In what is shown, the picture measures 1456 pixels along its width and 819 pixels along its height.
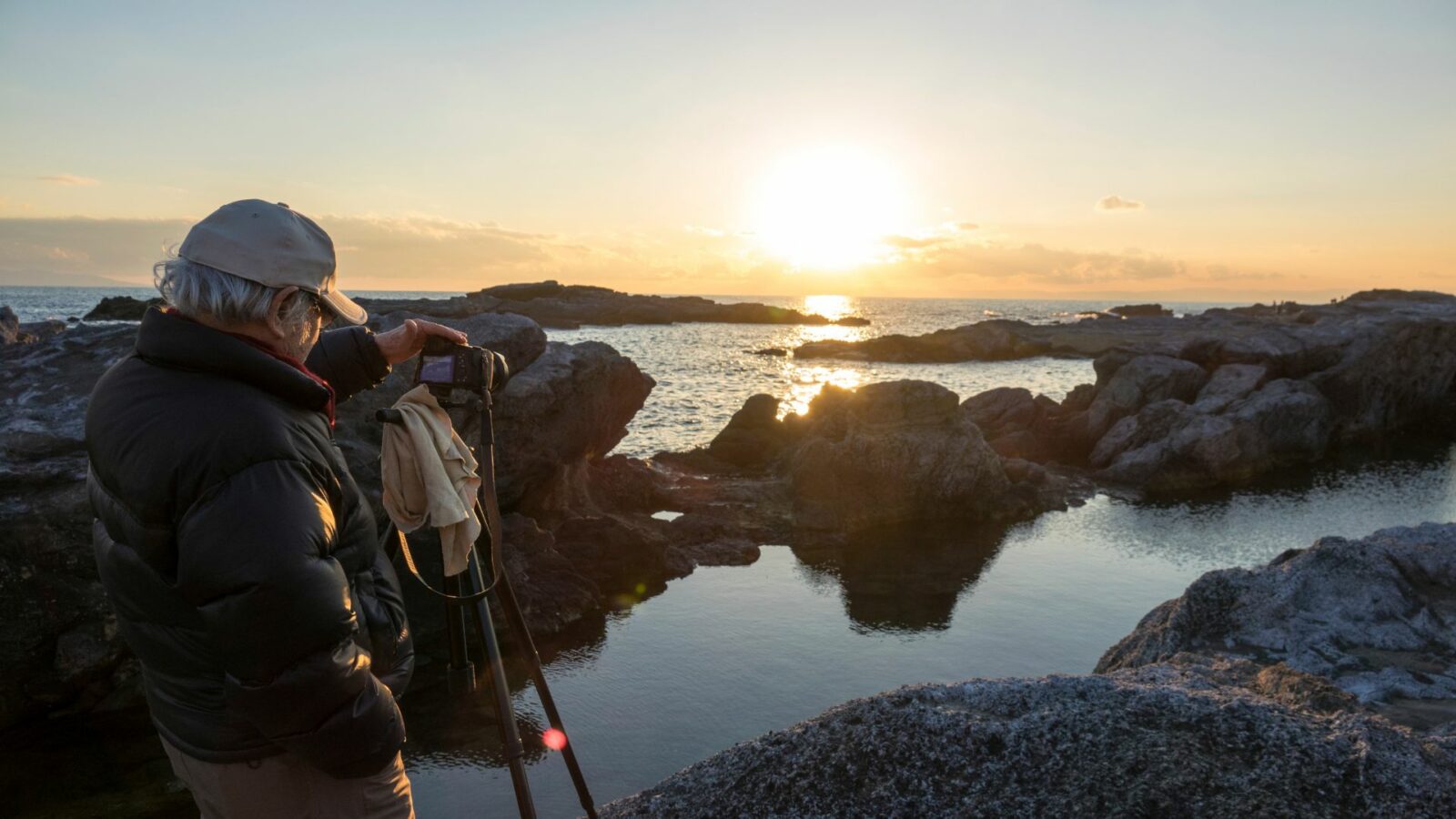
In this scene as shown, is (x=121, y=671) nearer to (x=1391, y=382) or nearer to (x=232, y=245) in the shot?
(x=232, y=245)

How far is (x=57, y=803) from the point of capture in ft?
20.3

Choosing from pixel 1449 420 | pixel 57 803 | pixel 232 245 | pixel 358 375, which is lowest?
pixel 57 803

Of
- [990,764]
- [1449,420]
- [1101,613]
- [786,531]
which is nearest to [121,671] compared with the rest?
[990,764]

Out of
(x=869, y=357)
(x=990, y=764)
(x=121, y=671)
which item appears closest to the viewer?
(x=990, y=764)

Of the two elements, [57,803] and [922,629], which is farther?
[922,629]

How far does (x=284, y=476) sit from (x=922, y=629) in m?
8.68

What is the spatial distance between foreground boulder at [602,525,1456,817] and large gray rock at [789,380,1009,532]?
9432mm

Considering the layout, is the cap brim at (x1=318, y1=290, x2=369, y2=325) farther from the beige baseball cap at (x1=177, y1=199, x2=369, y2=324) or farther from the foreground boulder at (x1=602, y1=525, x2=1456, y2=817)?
the foreground boulder at (x1=602, y1=525, x2=1456, y2=817)

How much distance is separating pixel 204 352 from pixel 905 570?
10850 millimetres

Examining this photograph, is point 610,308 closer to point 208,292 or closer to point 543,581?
point 543,581

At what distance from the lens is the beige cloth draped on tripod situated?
9.10 ft

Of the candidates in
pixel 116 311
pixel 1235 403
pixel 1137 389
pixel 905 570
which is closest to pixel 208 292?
pixel 905 570

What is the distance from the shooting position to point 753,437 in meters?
19.3

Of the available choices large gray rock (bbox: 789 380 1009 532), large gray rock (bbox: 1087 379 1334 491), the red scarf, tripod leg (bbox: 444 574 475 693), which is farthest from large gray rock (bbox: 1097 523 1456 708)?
large gray rock (bbox: 1087 379 1334 491)
